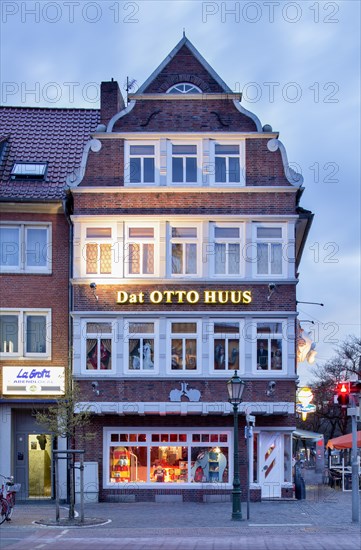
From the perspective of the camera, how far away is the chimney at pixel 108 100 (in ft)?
128

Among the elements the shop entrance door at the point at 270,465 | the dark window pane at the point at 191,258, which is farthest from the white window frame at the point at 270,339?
the dark window pane at the point at 191,258

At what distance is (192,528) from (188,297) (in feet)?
33.6

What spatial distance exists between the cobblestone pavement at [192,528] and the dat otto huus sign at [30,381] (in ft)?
12.5

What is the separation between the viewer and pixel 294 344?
1361 inches

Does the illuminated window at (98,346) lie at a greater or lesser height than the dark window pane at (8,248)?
lesser

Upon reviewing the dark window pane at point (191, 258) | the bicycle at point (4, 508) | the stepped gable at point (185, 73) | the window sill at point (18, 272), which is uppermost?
the stepped gable at point (185, 73)

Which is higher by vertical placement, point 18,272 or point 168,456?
point 18,272

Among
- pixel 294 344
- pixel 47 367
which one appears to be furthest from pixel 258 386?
pixel 47 367

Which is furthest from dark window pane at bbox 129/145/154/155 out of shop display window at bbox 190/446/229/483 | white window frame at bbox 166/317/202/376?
shop display window at bbox 190/446/229/483

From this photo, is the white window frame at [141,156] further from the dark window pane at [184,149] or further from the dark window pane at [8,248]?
the dark window pane at [8,248]

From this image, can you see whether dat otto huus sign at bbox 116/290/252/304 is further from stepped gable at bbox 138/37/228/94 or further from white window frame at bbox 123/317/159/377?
stepped gable at bbox 138/37/228/94

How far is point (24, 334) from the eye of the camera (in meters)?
35.3

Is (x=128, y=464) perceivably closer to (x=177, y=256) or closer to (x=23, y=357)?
(x=23, y=357)

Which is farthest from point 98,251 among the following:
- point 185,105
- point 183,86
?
point 183,86
